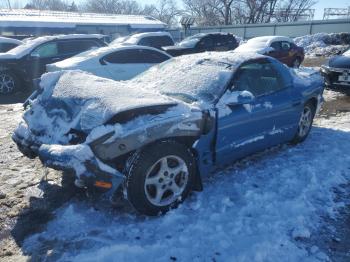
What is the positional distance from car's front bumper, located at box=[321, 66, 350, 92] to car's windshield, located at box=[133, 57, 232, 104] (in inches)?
215

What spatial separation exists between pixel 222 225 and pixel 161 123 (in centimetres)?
110

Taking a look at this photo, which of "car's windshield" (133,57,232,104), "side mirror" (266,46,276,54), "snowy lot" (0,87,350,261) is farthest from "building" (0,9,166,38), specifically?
"snowy lot" (0,87,350,261)

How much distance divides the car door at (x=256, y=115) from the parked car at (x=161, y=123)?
0.04 feet

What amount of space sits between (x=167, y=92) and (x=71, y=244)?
1939 millimetres

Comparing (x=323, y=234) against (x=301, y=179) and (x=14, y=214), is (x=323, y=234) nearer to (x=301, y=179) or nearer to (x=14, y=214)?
(x=301, y=179)

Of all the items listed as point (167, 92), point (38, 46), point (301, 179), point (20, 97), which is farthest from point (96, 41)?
point (301, 179)

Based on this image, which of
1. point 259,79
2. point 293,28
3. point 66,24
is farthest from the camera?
point 293,28

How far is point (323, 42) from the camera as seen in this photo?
976 inches

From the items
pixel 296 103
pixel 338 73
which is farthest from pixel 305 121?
pixel 338 73

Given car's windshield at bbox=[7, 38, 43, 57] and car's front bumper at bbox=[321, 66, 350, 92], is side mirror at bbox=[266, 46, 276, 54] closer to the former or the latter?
car's front bumper at bbox=[321, 66, 350, 92]

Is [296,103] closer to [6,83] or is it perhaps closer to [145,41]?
[6,83]

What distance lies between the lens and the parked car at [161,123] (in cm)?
327

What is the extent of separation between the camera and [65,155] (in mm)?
3229

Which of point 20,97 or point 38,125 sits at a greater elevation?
point 38,125
